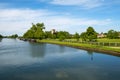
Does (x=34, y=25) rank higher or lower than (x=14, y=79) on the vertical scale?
higher

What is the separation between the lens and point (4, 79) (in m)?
19.1

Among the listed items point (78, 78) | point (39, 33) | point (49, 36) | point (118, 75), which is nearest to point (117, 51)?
point (118, 75)

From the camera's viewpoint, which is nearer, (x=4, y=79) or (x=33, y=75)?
(x=4, y=79)

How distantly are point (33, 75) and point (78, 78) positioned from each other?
476cm

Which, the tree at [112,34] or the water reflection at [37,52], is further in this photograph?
the tree at [112,34]

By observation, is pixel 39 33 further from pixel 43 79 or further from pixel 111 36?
pixel 43 79

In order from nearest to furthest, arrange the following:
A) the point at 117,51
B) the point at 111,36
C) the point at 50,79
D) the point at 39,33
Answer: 1. the point at 50,79
2. the point at 117,51
3. the point at 111,36
4. the point at 39,33

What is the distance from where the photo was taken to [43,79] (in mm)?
18891

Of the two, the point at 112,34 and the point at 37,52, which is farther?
the point at 112,34

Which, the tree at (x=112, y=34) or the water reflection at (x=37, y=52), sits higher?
the tree at (x=112, y=34)

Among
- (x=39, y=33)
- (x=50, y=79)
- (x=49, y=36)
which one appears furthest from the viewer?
(x=49, y=36)

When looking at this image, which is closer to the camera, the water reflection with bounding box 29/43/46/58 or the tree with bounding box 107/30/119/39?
the water reflection with bounding box 29/43/46/58

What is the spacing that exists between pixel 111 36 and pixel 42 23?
44510mm

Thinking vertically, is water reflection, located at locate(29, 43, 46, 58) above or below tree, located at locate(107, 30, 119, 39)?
below
